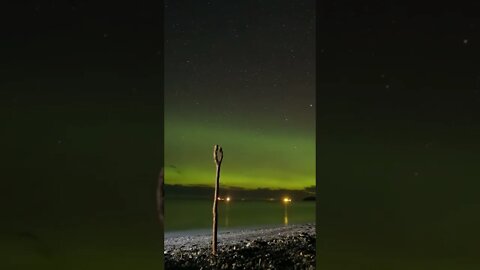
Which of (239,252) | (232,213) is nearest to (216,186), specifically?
(232,213)

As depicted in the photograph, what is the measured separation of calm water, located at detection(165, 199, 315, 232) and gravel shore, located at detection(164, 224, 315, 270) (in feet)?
0.31

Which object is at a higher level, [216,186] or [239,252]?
[216,186]

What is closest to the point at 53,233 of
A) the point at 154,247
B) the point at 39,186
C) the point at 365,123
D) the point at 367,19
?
the point at 39,186

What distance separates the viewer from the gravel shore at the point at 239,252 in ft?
15.0

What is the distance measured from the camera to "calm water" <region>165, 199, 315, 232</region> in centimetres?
445

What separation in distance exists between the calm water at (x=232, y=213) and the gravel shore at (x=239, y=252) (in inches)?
3.7

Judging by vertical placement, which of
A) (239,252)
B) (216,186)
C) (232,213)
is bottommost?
(239,252)

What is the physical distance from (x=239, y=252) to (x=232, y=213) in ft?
0.91

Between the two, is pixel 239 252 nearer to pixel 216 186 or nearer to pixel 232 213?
pixel 232 213

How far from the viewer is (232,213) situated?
15.1 feet

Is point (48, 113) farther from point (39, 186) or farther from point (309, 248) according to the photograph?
point (309, 248)

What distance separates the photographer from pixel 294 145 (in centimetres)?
456

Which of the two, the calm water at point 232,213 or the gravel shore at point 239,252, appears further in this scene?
the gravel shore at point 239,252

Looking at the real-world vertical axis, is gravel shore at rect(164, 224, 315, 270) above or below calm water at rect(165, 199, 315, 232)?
below
